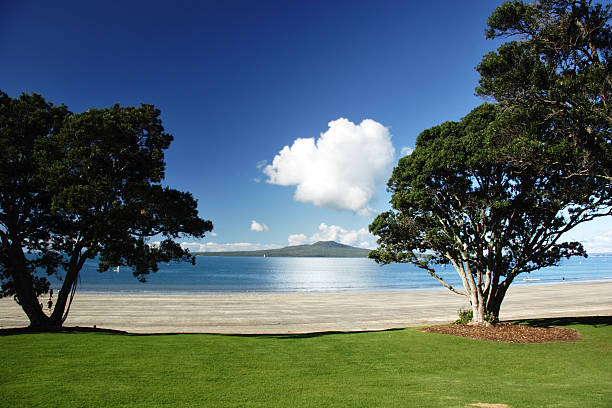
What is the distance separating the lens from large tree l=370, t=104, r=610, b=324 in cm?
Result: 1433

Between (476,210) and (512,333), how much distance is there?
5.32 metres

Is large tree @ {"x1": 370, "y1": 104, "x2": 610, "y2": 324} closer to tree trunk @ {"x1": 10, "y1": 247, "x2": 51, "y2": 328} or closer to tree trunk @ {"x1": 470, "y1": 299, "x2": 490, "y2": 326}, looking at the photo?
tree trunk @ {"x1": 470, "y1": 299, "x2": 490, "y2": 326}

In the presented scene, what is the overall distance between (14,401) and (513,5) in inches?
633

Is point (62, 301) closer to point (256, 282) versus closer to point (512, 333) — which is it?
point (512, 333)

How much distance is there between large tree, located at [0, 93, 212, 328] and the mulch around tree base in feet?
40.7

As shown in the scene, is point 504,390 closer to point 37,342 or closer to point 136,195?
point 37,342

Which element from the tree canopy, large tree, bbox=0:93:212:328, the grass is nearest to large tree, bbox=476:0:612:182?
the tree canopy

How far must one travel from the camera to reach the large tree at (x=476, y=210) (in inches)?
564

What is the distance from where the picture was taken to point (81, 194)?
12.6 metres

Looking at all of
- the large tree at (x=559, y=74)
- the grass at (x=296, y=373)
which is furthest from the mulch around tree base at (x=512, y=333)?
the large tree at (x=559, y=74)

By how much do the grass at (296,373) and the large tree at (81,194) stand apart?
13.7ft

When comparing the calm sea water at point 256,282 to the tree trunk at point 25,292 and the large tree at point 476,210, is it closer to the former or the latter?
the large tree at point 476,210

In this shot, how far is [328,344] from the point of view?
42.2ft

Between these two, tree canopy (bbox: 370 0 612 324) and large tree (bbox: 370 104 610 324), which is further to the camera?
large tree (bbox: 370 104 610 324)
